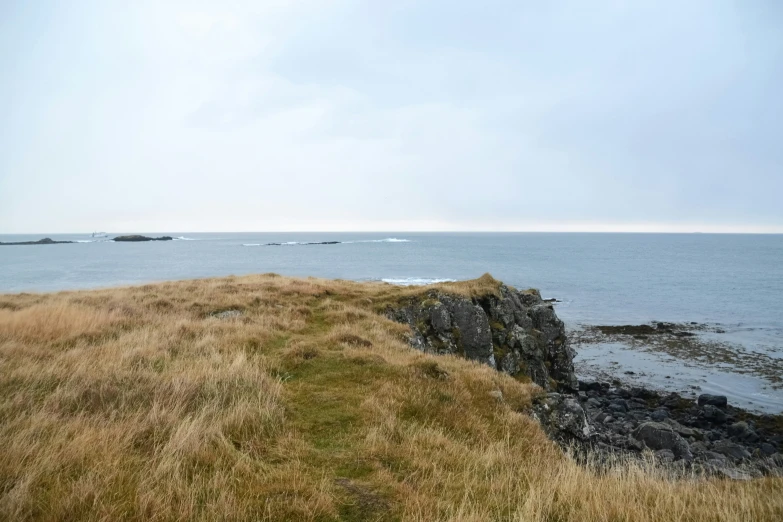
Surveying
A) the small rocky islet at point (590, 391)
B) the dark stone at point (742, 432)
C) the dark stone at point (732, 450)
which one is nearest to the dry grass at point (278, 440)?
the small rocky islet at point (590, 391)

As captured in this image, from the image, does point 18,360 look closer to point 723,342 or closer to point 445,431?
point 445,431

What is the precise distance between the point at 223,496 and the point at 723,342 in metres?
45.9

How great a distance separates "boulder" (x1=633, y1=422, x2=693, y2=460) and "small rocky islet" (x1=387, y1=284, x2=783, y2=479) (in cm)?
3

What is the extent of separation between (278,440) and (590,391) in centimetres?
2520

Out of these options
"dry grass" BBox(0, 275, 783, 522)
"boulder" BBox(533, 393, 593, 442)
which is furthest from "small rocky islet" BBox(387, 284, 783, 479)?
"dry grass" BBox(0, 275, 783, 522)

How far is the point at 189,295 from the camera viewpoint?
73.5 ft

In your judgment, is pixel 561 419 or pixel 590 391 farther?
pixel 590 391

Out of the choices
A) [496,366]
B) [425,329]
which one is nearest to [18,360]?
[425,329]

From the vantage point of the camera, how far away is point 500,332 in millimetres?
22984

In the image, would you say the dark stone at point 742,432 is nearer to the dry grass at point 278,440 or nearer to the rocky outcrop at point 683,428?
the rocky outcrop at point 683,428

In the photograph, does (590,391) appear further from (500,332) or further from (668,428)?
(668,428)

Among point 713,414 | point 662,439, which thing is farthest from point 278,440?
point 713,414

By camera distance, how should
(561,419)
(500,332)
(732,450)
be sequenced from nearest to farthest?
(561,419), (732,450), (500,332)

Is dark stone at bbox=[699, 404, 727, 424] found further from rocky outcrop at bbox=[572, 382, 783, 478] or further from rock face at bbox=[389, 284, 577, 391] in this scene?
rock face at bbox=[389, 284, 577, 391]
